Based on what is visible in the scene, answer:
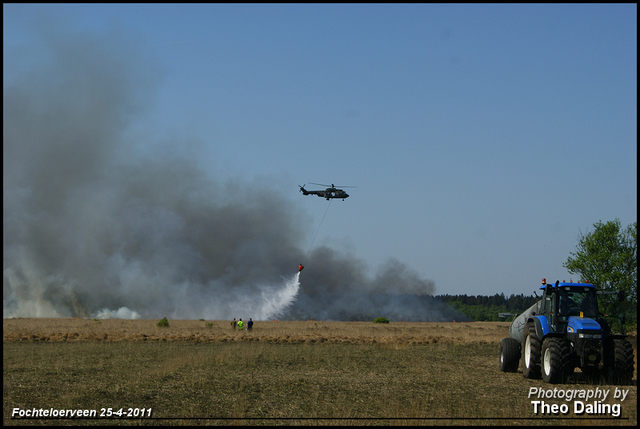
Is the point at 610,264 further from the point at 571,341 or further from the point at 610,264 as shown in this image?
the point at 571,341

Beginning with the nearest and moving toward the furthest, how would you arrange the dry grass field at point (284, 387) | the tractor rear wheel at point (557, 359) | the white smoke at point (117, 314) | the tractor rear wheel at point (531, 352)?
the dry grass field at point (284, 387), the tractor rear wheel at point (557, 359), the tractor rear wheel at point (531, 352), the white smoke at point (117, 314)

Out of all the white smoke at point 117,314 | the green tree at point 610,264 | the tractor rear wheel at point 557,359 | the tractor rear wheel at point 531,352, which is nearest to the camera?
the tractor rear wheel at point 557,359

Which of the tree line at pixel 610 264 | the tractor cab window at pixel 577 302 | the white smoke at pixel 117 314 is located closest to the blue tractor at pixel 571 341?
the tractor cab window at pixel 577 302

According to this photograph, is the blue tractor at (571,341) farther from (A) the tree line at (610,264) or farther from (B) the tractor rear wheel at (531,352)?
(A) the tree line at (610,264)

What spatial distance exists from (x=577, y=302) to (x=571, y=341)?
1.82 meters

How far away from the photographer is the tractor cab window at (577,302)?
70.0 ft

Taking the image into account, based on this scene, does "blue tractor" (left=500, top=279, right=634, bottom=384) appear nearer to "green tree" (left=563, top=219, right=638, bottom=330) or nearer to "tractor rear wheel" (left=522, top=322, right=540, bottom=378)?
"tractor rear wheel" (left=522, top=322, right=540, bottom=378)

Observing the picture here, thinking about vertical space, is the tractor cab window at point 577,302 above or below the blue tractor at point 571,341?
above

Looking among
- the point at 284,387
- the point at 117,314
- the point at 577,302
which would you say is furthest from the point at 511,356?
the point at 117,314

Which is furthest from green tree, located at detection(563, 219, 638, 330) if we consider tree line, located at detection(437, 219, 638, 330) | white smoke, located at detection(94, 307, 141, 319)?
white smoke, located at detection(94, 307, 141, 319)

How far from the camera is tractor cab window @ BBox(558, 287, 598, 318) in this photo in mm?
21344

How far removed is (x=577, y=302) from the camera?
2158 centimetres

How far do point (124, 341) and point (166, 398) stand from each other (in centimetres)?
2684

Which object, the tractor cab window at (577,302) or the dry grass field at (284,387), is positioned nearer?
the dry grass field at (284,387)
